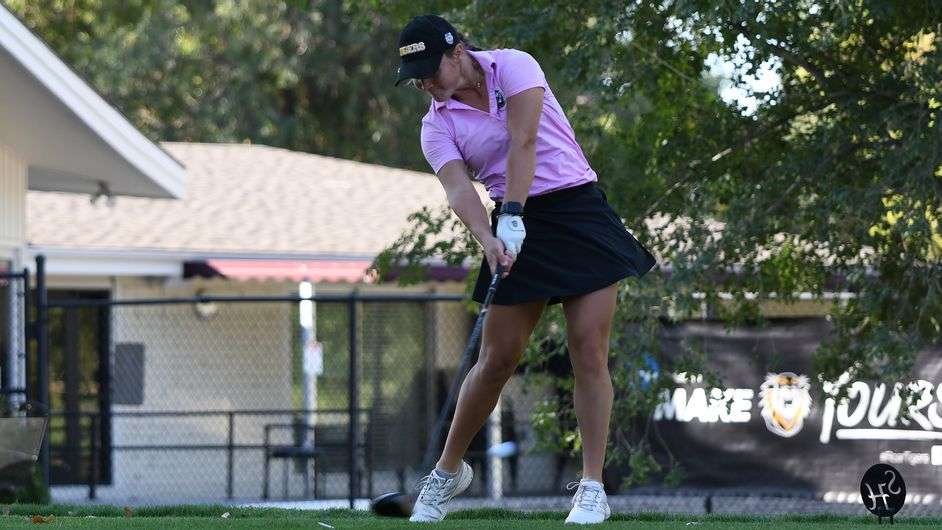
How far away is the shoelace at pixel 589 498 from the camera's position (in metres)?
5.43

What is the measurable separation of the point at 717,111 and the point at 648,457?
1934 mm

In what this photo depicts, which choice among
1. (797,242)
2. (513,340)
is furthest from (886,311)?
(513,340)

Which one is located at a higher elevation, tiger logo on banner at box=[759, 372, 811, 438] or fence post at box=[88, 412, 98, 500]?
tiger logo on banner at box=[759, 372, 811, 438]

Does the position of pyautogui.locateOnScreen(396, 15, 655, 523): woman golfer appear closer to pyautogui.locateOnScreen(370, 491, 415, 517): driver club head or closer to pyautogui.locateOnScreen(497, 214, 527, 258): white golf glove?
pyautogui.locateOnScreen(497, 214, 527, 258): white golf glove

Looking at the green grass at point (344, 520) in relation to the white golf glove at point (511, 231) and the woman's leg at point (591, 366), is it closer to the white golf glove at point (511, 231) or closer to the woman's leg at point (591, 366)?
the woman's leg at point (591, 366)

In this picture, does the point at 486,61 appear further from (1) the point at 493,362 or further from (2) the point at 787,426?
(2) the point at 787,426

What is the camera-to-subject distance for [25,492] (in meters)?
9.77

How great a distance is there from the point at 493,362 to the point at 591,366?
0.34 m

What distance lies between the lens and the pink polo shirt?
18.1 ft

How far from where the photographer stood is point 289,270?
52.6 ft

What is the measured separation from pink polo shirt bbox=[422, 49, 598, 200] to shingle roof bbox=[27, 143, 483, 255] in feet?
33.9

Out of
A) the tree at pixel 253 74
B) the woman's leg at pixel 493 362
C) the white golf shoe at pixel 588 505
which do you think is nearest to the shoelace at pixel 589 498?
the white golf shoe at pixel 588 505

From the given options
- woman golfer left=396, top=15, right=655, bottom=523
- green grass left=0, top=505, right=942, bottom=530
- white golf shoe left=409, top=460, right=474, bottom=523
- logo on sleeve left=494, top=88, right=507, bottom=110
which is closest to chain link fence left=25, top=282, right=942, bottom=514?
green grass left=0, top=505, right=942, bottom=530

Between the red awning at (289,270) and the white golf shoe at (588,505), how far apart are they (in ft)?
34.6
